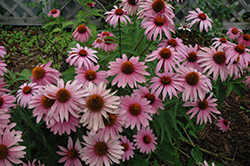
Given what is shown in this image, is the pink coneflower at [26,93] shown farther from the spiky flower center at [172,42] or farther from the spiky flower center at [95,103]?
the spiky flower center at [172,42]

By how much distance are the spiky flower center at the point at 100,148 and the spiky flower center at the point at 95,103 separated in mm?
217

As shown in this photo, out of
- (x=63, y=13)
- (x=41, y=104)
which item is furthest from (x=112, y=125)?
(x=63, y=13)

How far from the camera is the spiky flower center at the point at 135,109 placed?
1044mm

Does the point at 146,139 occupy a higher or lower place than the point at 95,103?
lower

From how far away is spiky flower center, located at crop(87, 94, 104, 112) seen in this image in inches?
33.5

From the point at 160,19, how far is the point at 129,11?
351 mm

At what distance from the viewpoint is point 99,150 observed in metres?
0.97

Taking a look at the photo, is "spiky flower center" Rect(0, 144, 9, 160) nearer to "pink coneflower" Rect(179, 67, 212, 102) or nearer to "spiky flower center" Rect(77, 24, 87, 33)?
"pink coneflower" Rect(179, 67, 212, 102)

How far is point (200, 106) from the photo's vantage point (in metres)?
1.41

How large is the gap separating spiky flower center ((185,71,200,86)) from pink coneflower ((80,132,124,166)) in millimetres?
533

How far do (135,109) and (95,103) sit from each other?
0.90ft

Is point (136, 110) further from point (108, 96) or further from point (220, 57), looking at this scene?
point (220, 57)

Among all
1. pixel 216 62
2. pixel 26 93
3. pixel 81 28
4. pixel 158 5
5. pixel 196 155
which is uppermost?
pixel 81 28

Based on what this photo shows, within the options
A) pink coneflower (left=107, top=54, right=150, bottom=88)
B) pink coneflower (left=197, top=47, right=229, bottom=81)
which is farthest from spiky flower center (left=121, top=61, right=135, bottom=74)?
pink coneflower (left=197, top=47, right=229, bottom=81)
